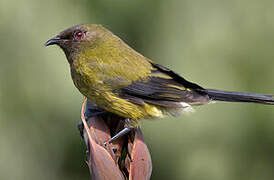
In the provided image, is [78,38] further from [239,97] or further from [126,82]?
[239,97]

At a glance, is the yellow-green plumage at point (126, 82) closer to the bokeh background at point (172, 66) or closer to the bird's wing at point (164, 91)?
the bird's wing at point (164, 91)

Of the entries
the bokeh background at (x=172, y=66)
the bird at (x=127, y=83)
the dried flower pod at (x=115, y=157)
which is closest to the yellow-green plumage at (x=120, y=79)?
the bird at (x=127, y=83)

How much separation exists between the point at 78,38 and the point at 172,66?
0.86 metres

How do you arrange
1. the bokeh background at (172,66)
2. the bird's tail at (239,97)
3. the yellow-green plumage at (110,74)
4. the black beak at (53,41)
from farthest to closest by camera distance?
the bokeh background at (172,66)
the black beak at (53,41)
the yellow-green plumage at (110,74)
the bird's tail at (239,97)

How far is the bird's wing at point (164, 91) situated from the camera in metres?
3.28

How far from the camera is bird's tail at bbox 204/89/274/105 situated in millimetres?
3098

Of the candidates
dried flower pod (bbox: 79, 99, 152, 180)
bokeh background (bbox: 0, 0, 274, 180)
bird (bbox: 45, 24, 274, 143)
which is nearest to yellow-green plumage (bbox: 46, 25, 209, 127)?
bird (bbox: 45, 24, 274, 143)

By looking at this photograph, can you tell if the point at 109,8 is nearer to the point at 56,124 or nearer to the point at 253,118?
the point at 56,124

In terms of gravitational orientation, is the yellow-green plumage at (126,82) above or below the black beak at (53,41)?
below

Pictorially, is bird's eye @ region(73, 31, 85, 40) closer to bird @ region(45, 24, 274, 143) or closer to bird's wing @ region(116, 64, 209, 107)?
bird @ region(45, 24, 274, 143)

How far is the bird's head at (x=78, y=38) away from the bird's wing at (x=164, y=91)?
499mm

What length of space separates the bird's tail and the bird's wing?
6cm

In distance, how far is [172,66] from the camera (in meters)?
3.78

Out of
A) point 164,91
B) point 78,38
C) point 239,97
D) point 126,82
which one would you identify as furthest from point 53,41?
point 239,97
